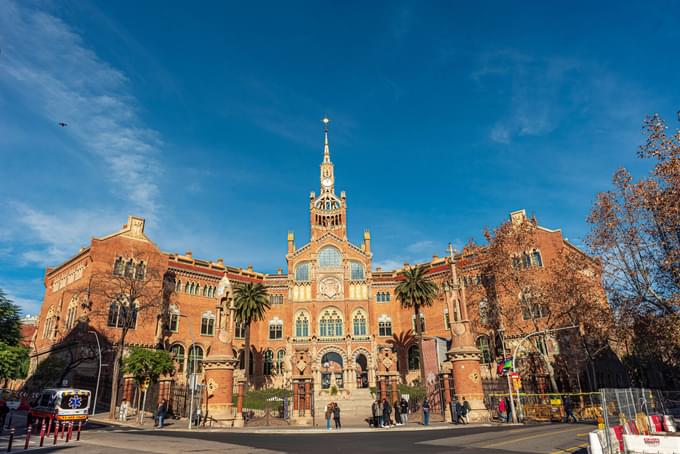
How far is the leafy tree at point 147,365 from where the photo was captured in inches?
1223

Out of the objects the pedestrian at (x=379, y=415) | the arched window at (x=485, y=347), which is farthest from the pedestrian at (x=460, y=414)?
the arched window at (x=485, y=347)

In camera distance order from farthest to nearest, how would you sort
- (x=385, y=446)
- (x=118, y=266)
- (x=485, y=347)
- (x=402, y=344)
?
(x=402, y=344)
(x=485, y=347)
(x=118, y=266)
(x=385, y=446)

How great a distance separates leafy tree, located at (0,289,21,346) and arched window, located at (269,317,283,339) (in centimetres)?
3124

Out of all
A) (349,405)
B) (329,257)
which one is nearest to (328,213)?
(329,257)

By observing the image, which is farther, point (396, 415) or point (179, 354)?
point (179, 354)

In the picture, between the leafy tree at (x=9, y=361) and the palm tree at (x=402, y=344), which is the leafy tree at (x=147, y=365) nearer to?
the leafy tree at (x=9, y=361)

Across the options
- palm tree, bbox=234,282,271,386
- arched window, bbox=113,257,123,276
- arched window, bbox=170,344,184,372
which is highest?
arched window, bbox=113,257,123,276

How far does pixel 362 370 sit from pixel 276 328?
13.1m

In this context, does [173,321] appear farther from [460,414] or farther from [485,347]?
[460,414]

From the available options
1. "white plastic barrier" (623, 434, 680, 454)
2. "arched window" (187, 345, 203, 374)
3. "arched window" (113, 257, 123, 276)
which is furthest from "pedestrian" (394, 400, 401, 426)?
"arched window" (113, 257, 123, 276)

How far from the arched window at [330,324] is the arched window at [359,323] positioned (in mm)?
1986

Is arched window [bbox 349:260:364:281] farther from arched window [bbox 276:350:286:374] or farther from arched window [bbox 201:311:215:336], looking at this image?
arched window [bbox 201:311:215:336]

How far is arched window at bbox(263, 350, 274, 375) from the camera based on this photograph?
57469 millimetres

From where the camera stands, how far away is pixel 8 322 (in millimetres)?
32250
